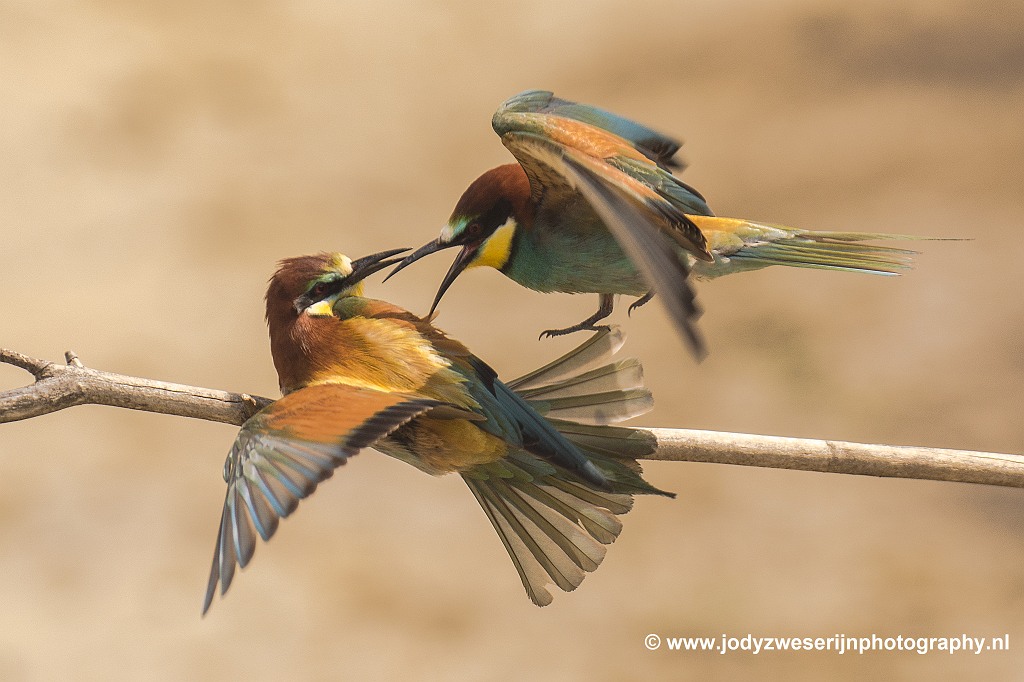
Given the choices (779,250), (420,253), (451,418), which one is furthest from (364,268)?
(779,250)

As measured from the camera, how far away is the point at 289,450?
61.2 inches

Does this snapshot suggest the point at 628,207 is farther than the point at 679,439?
No

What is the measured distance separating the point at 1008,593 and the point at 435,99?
3118mm

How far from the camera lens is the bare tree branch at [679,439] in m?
1.75

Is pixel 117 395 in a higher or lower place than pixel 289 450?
higher

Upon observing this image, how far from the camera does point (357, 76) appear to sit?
19.9ft

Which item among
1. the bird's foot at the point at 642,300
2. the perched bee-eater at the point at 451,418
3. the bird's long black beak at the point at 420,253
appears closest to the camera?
the perched bee-eater at the point at 451,418

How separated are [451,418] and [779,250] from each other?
596 millimetres

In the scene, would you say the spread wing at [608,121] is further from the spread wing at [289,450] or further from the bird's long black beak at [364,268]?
the spread wing at [289,450]

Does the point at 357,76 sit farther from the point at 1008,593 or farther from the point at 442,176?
the point at 1008,593

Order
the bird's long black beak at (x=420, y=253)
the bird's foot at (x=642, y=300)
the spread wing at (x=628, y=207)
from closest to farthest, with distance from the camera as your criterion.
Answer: the spread wing at (x=628, y=207) → the bird's long black beak at (x=420, y=253) → the bird's foot at (x=642, y=300)

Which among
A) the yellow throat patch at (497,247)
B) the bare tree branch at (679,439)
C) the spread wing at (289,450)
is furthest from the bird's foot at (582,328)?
the spread wing at (289,450)

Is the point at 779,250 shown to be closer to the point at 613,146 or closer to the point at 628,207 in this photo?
the point at 613,146

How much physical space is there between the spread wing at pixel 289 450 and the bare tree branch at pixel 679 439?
0.40 ft
